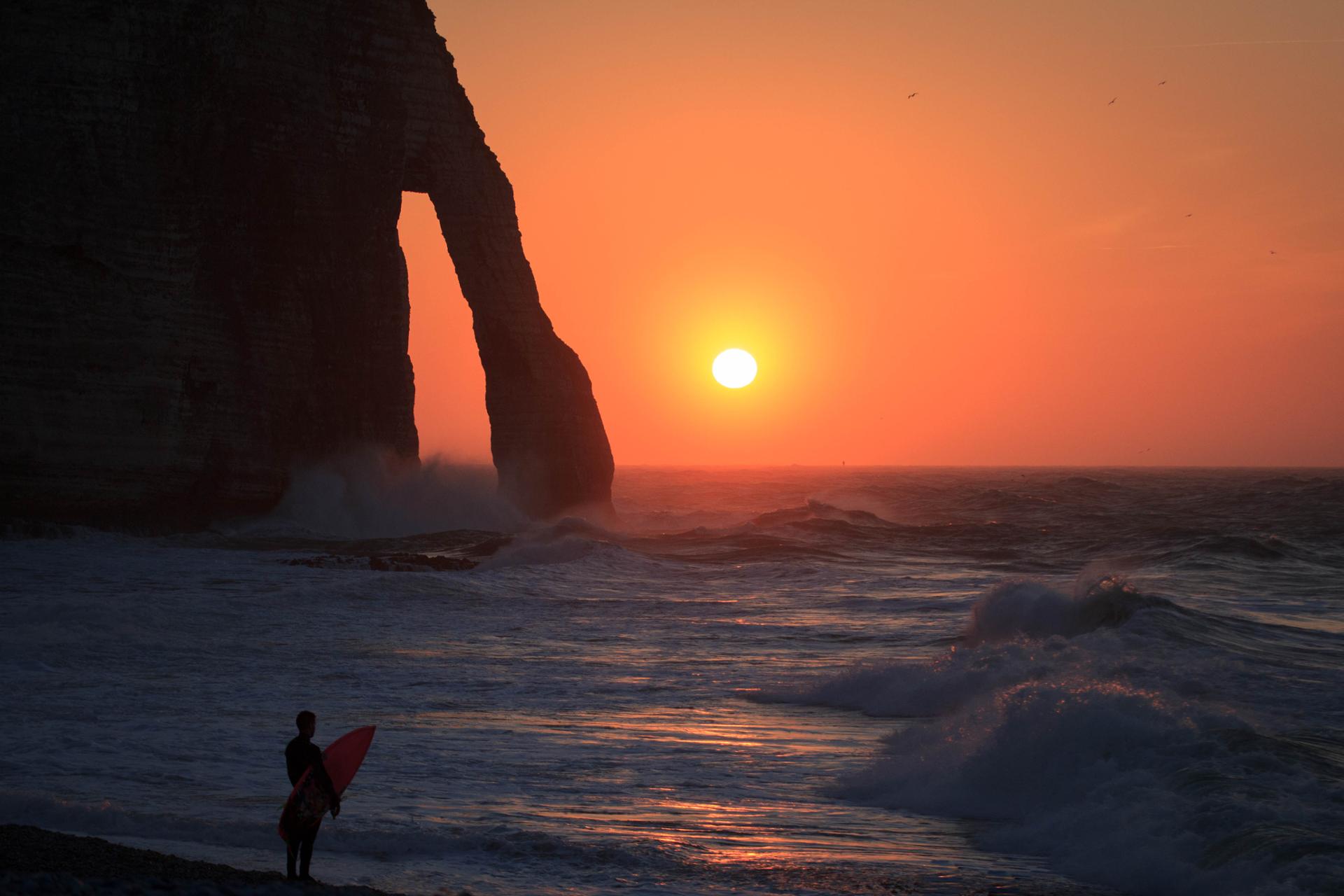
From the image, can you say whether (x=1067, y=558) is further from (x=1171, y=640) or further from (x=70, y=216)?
(x=70, y=216)

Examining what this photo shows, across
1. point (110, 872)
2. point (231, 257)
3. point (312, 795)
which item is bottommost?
point (110, 872)

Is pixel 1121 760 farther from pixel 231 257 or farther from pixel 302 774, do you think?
pixel 231 257

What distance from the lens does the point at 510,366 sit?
132 feet

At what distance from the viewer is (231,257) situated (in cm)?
3375

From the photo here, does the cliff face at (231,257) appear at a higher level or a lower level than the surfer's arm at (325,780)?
higher

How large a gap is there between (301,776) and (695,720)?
19.3ft

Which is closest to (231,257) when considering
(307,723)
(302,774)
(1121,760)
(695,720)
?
(695,720)

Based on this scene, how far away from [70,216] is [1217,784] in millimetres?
30469

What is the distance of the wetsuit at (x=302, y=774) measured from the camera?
673 cm

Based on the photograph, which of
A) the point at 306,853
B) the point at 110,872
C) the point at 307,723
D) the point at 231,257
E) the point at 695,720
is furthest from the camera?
the point at 231,257

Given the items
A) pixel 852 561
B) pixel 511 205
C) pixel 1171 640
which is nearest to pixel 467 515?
pixel 511 205

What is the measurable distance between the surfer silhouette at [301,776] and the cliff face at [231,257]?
25987 millimetres

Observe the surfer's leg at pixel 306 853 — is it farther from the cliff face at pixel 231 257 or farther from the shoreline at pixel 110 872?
the cliff face at pixel 231 257

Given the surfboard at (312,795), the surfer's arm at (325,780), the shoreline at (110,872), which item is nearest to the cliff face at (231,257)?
the shoreline at (110,872)
